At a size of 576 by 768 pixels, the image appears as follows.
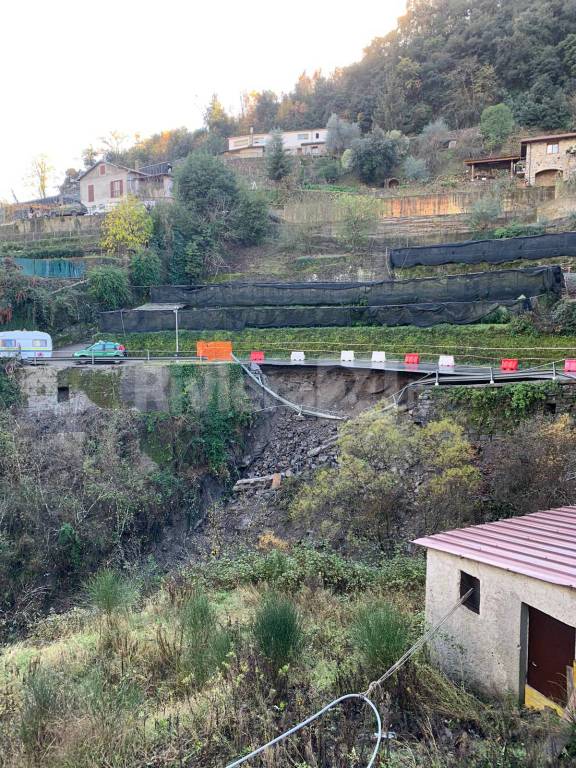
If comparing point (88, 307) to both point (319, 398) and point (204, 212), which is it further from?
point (319, 398)

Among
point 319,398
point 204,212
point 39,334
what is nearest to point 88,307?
point 39,334

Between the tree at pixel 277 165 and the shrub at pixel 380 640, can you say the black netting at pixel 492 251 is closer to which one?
the tree at pixel 277 165

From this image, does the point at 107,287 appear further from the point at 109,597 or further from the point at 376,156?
the point at 376,156

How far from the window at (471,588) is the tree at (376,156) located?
148 ft

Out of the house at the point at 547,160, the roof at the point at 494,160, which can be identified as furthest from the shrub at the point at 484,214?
the roof at the point at 494,160

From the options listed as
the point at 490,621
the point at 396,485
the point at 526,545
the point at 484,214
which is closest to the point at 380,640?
the point at 490,621

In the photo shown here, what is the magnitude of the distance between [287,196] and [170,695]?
129ft

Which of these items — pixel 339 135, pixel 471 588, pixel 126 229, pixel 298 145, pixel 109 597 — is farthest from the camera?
pixel 298 145

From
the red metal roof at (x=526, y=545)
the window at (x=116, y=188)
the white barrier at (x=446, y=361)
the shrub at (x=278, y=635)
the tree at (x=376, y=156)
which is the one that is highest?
the tree at (x=376, y=156)

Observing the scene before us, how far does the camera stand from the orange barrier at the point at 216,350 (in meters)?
22.2

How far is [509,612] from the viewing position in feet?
19.2

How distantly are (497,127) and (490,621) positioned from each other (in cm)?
4801

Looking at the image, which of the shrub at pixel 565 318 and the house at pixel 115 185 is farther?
the house at pixel 115 185

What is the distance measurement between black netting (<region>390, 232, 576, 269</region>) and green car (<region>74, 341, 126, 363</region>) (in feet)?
45.8
